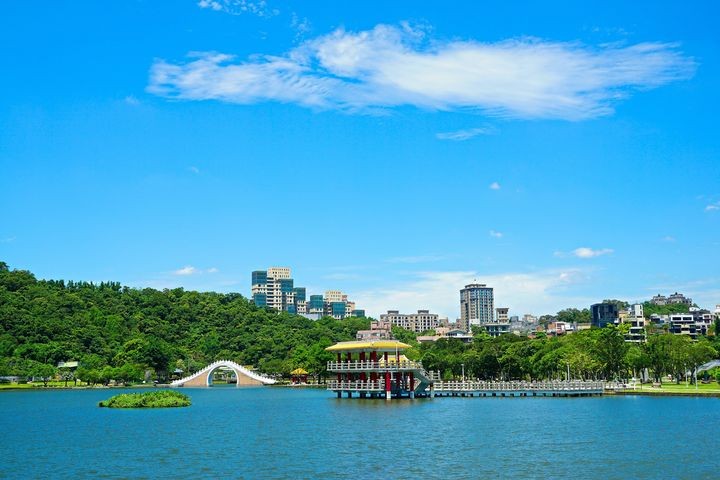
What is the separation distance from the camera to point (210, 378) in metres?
132

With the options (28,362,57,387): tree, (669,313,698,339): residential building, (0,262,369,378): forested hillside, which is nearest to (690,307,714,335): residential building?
(669,313,698,339): residential building

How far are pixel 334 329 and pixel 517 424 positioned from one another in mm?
128326

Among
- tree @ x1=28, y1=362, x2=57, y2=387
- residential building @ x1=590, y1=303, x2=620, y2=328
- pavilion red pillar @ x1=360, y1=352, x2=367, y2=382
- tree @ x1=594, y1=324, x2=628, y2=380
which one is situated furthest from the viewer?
residential building @ x1=590, y1=303, x2=620, y2=328

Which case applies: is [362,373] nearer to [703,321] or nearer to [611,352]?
[611,352]

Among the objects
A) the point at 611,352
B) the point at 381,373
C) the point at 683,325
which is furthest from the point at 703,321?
the point at 381,373

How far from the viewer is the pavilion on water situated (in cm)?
7588

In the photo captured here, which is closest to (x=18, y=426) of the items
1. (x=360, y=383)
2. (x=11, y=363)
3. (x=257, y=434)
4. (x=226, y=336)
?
(x=257, y=434)

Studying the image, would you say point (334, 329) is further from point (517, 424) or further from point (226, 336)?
point (517, 424)

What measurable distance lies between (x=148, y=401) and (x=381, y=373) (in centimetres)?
2267

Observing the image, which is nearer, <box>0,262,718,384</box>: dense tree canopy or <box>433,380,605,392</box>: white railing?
<box>433,380,605,392</box>: white railing

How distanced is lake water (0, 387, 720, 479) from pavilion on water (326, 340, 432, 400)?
7.79 m

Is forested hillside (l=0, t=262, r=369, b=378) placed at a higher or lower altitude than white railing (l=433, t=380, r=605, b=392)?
higher

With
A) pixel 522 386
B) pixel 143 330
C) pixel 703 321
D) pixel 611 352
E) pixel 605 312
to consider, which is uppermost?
pixel 605 312

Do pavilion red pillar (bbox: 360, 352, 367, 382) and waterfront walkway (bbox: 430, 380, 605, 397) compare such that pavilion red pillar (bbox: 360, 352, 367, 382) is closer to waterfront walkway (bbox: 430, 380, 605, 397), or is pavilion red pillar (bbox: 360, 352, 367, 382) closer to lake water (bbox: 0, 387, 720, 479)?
waterfront walkway (bbox: 430, 380, 605, 397)
